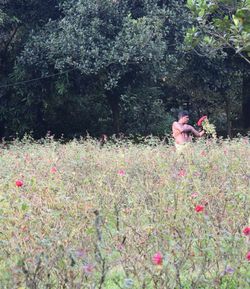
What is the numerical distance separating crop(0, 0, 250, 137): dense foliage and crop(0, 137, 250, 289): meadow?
32.7 feet

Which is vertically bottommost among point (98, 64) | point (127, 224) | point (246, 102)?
point (127, 224)

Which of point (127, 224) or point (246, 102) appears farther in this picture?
point (246, 102)

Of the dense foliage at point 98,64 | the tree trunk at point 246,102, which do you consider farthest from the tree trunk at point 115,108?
the tree trunk at point 246,102

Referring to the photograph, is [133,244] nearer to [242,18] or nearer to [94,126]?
[242,18]

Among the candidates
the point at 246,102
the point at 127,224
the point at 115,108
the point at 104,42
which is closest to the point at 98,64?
the point at 104,42

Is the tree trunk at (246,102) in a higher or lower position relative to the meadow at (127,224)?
higher

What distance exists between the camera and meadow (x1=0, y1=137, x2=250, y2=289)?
137 inches

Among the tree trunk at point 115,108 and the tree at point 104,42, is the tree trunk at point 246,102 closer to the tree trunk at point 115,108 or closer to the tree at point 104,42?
the tree trunk at point 115,108

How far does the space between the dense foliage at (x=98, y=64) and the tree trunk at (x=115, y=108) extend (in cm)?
3

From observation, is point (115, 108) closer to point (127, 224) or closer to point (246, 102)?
point (246, 102)

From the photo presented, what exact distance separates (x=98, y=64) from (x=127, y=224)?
1324 cm

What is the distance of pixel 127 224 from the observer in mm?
4867

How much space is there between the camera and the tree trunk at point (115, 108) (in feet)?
67.3

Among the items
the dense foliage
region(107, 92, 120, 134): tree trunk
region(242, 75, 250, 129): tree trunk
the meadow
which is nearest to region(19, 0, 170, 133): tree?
the dense foliage
